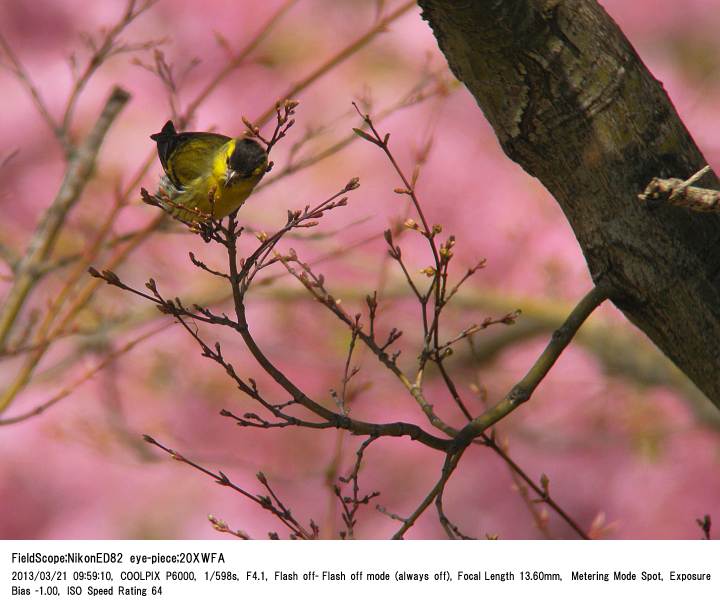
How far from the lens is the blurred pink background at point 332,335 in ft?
11.0

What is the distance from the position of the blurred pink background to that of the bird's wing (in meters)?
1.65

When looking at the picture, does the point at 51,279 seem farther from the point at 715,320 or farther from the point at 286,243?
the point at 715,320

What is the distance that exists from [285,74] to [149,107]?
Answer: 0.57 metres

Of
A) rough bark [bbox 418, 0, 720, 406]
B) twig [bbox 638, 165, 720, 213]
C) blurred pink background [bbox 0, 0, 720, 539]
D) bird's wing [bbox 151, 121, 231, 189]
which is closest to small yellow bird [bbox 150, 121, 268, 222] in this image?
bird's wing [bbox 151, 121, 231, 189]

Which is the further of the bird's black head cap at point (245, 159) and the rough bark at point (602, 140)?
the bird's black head cap at point (245, 159)

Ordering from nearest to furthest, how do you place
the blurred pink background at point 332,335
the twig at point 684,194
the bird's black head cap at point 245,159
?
the twig at point 684,194 < the bird's black head cap at point 245,159 < the blurred pink background at point 332,335

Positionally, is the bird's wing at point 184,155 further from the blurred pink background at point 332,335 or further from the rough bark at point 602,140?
the blurred pink background at point 332,335

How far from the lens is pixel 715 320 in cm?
96

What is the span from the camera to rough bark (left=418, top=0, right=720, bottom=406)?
0.88 m

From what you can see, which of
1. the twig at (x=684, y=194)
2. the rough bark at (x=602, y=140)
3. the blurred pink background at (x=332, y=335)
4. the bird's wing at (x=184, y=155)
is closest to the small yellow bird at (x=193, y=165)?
the bird's wing at (x=184, y=155)

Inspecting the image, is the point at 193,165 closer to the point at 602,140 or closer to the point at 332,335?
the point at 602,140

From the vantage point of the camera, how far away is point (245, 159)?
1.24 m

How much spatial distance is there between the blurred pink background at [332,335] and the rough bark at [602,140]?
219 centimetres
